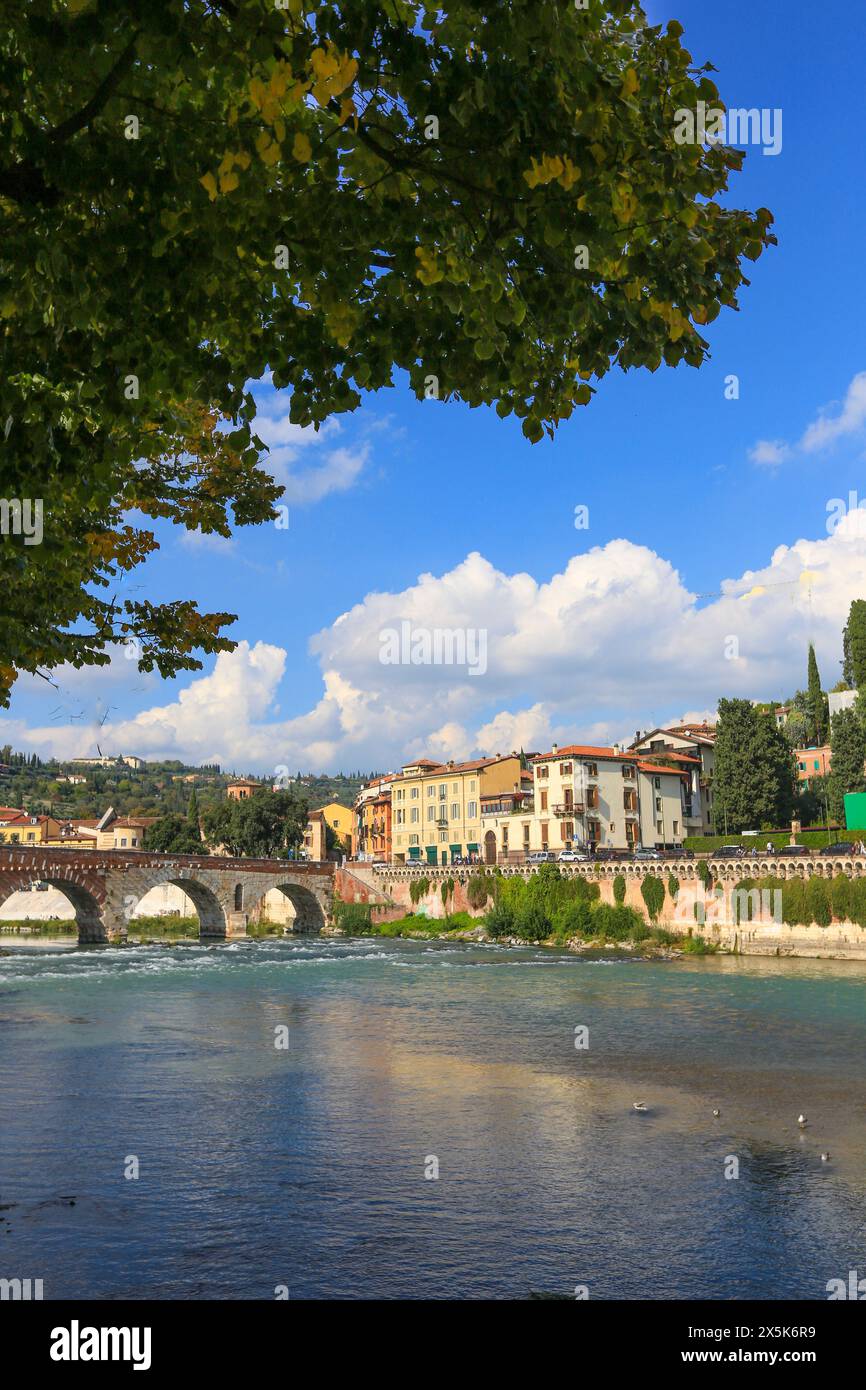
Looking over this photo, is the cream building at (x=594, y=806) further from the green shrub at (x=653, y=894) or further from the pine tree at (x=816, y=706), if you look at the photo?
the pine tree at (x=816, y=706)

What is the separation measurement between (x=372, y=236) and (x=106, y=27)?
1.67 m

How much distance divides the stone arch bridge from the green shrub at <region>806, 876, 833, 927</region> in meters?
41.8

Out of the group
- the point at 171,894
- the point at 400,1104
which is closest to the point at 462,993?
the point at 400,1104

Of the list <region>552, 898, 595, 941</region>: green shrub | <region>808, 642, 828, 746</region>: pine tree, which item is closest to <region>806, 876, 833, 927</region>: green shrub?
<region>552, 898, 595, 941</region>: green shrub

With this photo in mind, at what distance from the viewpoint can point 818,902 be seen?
50.4 metres

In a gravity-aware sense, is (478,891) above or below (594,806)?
below

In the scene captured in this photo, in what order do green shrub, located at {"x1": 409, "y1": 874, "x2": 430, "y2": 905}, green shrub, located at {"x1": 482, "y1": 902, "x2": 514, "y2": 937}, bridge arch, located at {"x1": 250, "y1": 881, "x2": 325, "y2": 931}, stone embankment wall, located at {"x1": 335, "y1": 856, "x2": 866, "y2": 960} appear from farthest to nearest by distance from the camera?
bridge arch, located at {"x1": 250, "y1": 881, "x2": 325, "y2": 931} → green shrub, located at {"x1": 409, "y1": 874, "x2": 430, "y2": 905} → green shrub, located at {"x1": 482, "y1": 902, "x2": 514, "y2": 937} → stone embankment wall, located at {"x1": 335, "y1": 856, "x2": 866, "y2": 960}

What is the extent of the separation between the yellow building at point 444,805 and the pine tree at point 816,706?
3149 centimetres

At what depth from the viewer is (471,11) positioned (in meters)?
5.20

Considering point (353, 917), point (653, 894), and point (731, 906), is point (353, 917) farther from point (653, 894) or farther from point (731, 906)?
point (731, 906)

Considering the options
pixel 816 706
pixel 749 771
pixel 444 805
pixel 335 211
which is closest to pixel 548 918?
pixel 749 771

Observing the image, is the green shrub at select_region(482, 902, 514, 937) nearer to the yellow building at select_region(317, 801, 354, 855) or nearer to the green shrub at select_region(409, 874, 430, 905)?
the green shrub at select_region(409, 874, 430, 905)

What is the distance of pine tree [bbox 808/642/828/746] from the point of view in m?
106

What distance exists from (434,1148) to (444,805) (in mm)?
80547
